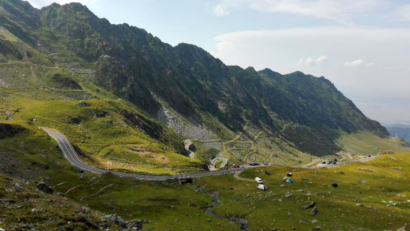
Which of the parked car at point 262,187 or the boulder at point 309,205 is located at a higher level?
the boulder at point 309,205

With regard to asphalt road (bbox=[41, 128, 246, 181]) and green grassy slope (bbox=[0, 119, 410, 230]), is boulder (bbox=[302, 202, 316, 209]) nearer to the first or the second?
green grassy slope (bbox=[0, 119, 410, 230])

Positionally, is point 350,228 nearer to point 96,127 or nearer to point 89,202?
point 89,202

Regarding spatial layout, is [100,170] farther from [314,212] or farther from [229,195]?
[314,212]

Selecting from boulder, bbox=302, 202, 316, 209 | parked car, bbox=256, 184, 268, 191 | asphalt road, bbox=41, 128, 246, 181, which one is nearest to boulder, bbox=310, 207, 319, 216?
boulder, bbox=302, 202, 316, 209

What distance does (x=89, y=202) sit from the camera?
204 feet

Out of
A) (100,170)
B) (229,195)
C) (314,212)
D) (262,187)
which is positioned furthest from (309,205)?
(100,170)

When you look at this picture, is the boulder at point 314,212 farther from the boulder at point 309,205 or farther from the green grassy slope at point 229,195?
the boulder at point 309,205

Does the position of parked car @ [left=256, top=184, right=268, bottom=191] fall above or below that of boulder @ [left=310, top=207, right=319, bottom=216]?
below

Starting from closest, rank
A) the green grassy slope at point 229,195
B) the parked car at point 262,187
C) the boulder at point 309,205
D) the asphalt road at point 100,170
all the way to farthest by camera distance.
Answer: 1. the green grassy slope at point 229,195
2. the boulder at point 309,205
3. the parked car at point 262,187
4. the asphalt road at point 100,170

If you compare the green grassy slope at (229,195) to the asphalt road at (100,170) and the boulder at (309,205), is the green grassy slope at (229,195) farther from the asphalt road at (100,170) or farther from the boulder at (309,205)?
the asphalt road at (100,170)

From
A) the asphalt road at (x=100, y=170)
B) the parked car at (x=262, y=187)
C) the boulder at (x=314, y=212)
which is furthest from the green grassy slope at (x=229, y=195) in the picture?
the asphalt road at (x=100, y=170)

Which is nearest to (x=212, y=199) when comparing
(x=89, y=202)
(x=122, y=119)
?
(x=89, y=202)

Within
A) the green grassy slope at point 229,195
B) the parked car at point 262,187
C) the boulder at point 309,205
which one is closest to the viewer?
the green grassy slope at point 229,195

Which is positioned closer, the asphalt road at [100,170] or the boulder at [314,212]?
the boulder at [314,212]
